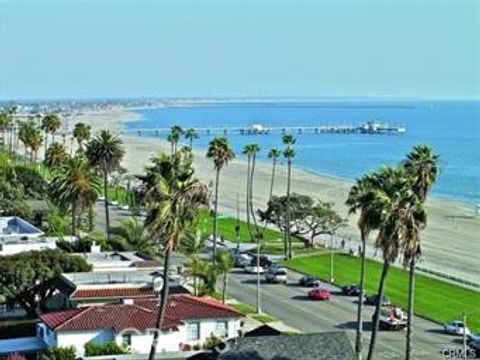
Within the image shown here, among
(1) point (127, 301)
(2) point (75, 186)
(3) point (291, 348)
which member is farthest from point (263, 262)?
(3) point (291, 348)

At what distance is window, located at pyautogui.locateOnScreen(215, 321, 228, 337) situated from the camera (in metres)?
48.8

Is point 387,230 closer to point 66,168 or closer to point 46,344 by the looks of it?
point 46,344

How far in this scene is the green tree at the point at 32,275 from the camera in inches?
2140

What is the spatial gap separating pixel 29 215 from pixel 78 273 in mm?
35545

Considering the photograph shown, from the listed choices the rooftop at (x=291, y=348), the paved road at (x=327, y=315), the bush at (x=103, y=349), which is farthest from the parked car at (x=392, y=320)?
the rooftop at (x=291, y=348)

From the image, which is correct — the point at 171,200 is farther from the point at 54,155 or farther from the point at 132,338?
the point at 54,155

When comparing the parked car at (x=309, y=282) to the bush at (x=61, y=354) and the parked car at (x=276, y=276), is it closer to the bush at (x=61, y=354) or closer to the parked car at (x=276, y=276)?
the parked car at (x=276, y=276)

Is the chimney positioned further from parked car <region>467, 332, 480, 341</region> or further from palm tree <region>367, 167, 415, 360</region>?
parked car <region>467, 332, 480, 341</region>

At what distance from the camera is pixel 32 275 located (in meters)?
54.9

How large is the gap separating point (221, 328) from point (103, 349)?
6942mm

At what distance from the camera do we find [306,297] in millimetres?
67938

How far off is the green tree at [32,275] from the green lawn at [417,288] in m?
23.5

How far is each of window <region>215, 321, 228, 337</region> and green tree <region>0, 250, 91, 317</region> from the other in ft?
37.3

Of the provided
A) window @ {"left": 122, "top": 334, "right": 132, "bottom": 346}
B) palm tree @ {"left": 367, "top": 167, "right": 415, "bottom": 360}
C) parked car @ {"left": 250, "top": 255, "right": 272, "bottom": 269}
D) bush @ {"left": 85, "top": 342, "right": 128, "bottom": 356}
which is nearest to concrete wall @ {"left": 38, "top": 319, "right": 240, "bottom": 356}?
window @ {"left": 122, "top": 334, "right": 132, "bottom": 346}
